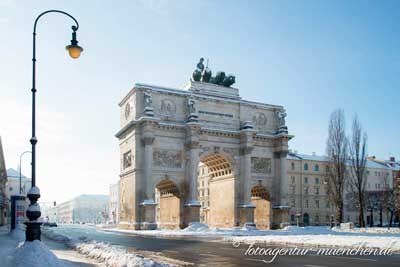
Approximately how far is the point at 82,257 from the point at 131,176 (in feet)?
131

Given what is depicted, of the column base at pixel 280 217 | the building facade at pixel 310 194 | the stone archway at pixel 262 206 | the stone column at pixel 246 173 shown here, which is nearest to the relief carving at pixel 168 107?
the stone column at pixel 246 173

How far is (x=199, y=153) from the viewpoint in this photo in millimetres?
59562

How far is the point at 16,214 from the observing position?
42688 mm

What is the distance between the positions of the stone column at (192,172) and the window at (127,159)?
23.7 ft

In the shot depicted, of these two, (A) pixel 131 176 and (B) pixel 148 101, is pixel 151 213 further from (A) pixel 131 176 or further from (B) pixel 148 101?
(B) pixel 148 101

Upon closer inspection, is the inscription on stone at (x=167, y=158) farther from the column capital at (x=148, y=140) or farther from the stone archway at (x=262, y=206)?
the stone archway at (x=262, y=206)

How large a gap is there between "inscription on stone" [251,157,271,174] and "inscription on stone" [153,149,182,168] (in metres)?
11.0

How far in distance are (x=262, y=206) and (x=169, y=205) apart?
13236 millimetres

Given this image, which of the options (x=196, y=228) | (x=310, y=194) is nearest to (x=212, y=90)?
(x=196, y=228)

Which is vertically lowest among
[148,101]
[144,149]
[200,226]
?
[200,226]

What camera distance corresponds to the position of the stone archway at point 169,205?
59253 mm

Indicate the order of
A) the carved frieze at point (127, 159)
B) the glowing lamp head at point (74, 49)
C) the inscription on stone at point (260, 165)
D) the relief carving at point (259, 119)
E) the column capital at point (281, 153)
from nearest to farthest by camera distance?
the glowing lamp head at point (74, 49)
the carved frieze at point (127, 159)
the inscription on stone at point (260, 165)
the column capital at point (281, 153)
the relief carving at point (259, 119)

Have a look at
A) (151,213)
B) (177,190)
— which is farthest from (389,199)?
(151,213)

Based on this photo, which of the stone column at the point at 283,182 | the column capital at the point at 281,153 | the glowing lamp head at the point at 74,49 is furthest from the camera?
the column capital at the point at 281,153
